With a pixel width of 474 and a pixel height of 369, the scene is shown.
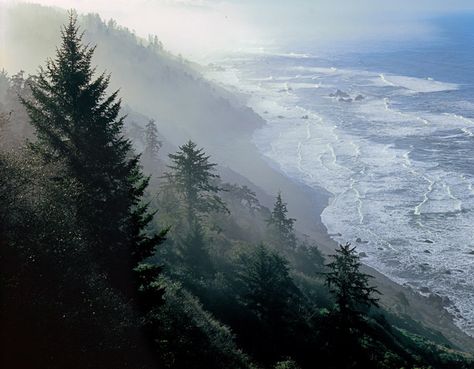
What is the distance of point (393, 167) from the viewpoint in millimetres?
82500

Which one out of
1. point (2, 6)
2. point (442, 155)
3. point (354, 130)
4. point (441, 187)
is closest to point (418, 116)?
point (354, 130)

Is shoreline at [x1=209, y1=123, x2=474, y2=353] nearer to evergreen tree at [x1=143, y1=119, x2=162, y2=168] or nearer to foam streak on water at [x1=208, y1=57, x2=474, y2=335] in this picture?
foam streak on water at [x1=208, y1=57, x2=474, y2=335]

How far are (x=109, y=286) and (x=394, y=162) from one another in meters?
76.1

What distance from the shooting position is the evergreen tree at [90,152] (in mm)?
18922

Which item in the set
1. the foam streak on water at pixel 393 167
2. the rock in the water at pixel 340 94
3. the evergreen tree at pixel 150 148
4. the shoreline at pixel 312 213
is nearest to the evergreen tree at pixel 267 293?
the shoreline at pixel 312 213

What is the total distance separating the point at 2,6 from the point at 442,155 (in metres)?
187

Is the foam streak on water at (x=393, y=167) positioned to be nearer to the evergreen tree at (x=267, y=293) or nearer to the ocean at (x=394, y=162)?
the ocean at (x=394, y=162)

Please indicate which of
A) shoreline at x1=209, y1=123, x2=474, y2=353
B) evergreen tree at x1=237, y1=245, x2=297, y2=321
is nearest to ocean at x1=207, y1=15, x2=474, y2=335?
shoreline at x1=209, y1=123, x2=474, y2=353

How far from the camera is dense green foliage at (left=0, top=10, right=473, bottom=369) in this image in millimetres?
13219

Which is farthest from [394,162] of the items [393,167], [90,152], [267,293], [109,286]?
[109,286]

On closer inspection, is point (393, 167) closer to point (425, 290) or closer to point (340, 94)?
point (425, 290)

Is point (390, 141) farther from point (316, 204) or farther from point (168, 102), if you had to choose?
point (168, 102)

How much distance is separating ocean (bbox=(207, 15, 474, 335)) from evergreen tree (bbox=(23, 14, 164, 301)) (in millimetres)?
38927

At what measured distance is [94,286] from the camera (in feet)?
50.0
